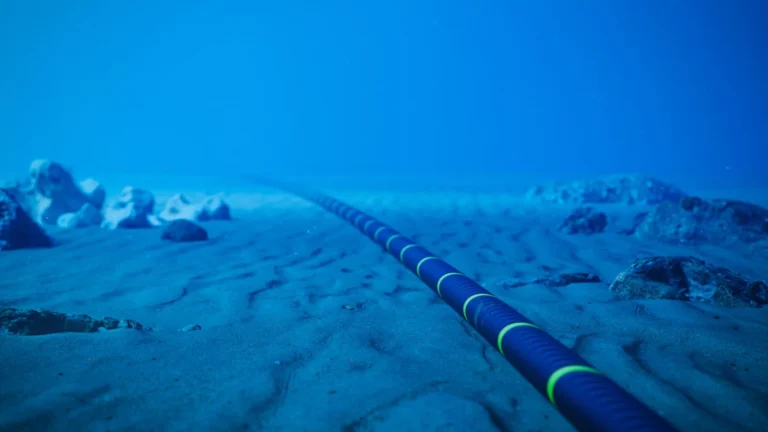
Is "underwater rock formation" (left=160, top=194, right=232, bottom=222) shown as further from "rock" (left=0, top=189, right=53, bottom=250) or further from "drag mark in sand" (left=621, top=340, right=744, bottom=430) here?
"drag mark in sand" (left=621, top=340, right=744, bottom=430)

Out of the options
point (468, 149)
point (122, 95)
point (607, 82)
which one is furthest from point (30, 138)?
point (607, 82)

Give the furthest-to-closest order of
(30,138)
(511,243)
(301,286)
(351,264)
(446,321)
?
(30,138)
(511,243)
(351,264)
(301,286)
(446,321)

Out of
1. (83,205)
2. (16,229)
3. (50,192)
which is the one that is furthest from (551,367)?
(50,192)

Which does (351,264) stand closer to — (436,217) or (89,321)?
(89,321)

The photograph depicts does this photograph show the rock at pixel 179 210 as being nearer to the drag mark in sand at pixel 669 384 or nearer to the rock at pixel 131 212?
the rock at pixel 131 212

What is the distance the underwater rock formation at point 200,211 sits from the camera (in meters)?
7.87

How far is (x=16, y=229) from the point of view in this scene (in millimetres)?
5129

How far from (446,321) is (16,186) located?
10003 millimetres

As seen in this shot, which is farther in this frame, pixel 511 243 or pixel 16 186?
pixel 16 186

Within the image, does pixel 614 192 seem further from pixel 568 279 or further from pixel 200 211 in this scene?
Result: pixel 200 211

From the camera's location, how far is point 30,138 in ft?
294

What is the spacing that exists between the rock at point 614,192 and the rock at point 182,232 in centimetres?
1062

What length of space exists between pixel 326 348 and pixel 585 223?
631 cm

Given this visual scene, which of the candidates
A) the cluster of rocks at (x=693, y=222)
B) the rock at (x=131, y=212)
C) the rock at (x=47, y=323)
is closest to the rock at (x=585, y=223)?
the cluster of rocks at (x=693, y=222)
